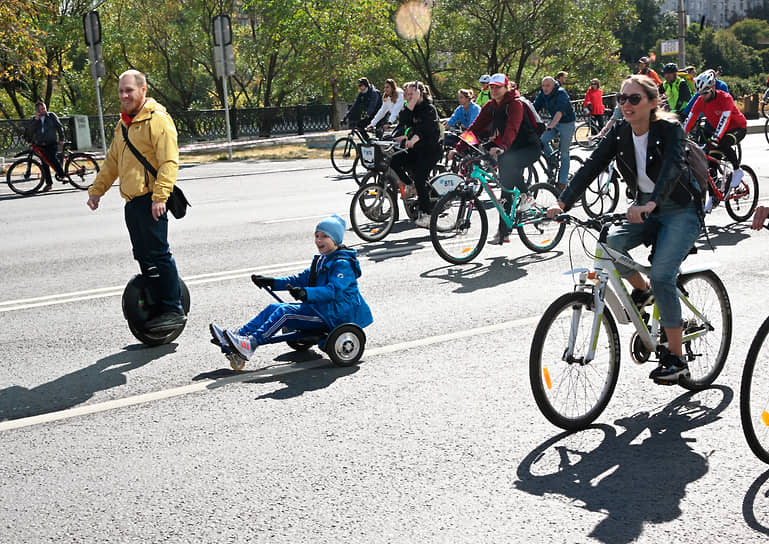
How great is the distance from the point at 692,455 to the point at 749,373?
597 mm

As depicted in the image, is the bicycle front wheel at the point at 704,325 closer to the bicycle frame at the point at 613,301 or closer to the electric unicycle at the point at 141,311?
the bicycle frame at the point at 613,301

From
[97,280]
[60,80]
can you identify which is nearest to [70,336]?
[97,280]

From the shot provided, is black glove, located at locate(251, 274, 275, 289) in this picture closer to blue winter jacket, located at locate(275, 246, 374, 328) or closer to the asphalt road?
blue winter jacket, located at locate(275, 246, 374, 328)

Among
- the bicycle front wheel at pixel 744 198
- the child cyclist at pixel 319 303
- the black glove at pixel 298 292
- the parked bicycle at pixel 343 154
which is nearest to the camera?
the black glove at pixel 298 292

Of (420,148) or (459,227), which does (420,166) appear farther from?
(459,227)

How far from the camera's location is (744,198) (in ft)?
38.3

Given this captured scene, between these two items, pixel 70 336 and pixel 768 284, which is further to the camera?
pixel 768 284

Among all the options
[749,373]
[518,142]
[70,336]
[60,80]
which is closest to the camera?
[749,373]

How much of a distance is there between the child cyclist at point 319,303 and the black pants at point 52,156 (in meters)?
13.8

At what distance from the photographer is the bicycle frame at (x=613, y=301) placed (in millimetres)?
4711

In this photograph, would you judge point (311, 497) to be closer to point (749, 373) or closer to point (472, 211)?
point (749, 373)

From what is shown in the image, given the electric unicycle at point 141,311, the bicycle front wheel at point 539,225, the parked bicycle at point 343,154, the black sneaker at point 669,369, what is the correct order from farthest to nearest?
1. the parked bicycle at point 343,154
2. the bicycle front wheel at point 539,225
3. the electric unicycle at point 141,311
4. the black sneaker at point 669,369

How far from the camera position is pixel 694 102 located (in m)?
11.5

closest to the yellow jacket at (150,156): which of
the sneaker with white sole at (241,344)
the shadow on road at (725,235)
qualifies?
the sneaker with white sole at (241,344)
